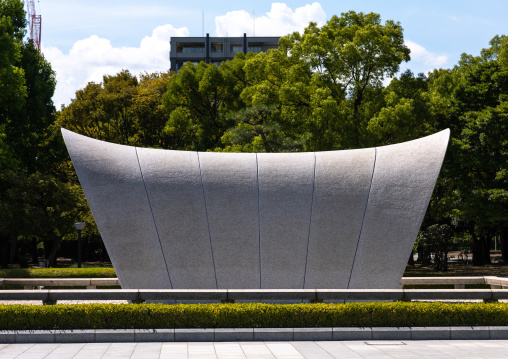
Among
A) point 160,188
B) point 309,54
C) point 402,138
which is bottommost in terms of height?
point 160,188

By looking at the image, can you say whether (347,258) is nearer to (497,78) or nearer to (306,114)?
(306,114)

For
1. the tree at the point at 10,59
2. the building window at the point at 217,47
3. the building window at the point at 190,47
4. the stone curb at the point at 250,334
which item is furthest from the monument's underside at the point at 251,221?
the building window at the point at 190,47

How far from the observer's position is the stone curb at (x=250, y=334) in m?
12.3

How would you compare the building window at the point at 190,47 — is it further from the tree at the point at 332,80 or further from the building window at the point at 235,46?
the tree at the point at 332,80

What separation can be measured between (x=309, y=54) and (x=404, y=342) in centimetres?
2560

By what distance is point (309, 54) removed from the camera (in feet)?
116

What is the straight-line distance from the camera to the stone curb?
1230cm

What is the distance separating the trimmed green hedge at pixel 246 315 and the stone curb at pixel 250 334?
282 mm

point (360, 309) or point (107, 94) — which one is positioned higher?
point (107, 94)

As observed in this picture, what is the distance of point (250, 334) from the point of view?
1254 cm

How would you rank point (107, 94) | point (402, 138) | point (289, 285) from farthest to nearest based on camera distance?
1. point (107, 94)
2. point (402, 138)
3. point (289, 285)

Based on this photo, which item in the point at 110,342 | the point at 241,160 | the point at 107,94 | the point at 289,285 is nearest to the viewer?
the point at 110,342

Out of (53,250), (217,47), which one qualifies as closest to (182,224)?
(53,250)

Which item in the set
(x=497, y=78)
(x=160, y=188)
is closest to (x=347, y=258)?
(x=160, y=188)
